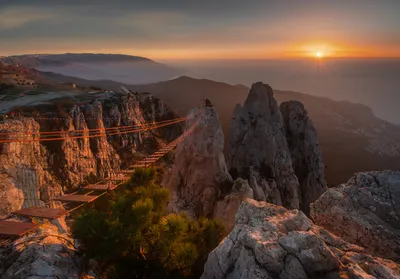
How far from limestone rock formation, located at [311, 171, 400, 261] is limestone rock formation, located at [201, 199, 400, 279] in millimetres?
1551

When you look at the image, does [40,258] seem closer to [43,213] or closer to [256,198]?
[43,213]

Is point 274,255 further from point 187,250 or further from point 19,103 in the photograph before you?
point 19,103

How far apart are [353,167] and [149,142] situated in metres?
61.7

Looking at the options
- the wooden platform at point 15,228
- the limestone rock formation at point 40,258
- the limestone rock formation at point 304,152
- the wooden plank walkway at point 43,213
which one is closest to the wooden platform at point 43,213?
the wooden plank walkway at point 43,213

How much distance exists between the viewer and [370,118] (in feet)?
616

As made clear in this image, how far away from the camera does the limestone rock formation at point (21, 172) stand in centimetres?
2370

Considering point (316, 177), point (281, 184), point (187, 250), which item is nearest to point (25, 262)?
point (187, 250)

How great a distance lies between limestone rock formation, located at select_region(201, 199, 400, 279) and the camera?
25.3 ft

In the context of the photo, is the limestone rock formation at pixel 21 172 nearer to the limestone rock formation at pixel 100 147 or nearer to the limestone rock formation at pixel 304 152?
the limestone rock formation at pixel 100 147

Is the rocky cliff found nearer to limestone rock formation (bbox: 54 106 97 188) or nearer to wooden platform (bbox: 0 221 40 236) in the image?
limestone rock formation (bbox: 54 106 97 188)

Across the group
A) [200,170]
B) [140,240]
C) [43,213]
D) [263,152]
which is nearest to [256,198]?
[200,170]

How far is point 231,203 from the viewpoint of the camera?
27578 mm

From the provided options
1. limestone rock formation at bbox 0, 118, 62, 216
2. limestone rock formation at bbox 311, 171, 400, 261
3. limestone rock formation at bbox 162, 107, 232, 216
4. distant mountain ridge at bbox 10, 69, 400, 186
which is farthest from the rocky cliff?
distant mountain ridge at bbox 10, 69, 400, 186

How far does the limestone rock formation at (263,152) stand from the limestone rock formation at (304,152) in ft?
15.4
